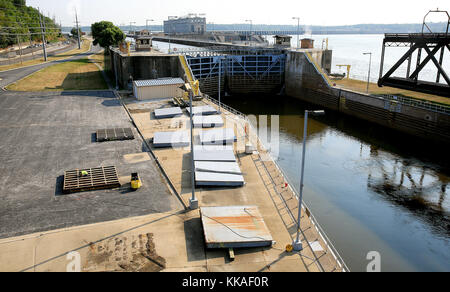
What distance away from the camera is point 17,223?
20281 mm

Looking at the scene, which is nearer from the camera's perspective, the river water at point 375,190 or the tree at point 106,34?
the river water at point 375,190

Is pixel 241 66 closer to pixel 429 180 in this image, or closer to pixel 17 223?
pixel 429 180

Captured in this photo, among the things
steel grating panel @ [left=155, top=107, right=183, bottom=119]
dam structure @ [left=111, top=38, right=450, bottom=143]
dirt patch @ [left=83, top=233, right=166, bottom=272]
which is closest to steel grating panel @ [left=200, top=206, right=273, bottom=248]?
dirt patch @ [left=83, top=233, right=166, bottom=272]

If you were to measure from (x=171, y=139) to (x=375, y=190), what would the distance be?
19.1 meters

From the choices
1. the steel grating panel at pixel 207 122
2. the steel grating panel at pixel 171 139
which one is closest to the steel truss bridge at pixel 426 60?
the steel grating panel at pixel 207 122

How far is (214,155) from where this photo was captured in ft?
96.4

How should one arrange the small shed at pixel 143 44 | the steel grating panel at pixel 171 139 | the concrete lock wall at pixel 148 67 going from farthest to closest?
1. the small shed at pixel 143 44
2. the concrete lock wall at pixel 148 67
3. the steel grating panel at pixel 171 139

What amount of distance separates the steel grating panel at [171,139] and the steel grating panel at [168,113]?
739 centimetres

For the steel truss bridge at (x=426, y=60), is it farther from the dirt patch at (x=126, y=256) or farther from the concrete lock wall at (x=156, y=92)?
the dirt patch at (x=126, y=256)

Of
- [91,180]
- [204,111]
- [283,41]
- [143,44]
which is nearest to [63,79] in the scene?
[143,44]

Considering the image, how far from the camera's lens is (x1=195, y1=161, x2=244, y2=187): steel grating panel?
2477 cm

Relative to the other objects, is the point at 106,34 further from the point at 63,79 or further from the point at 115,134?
the point at 115,134

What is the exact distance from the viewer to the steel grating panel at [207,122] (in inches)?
1491
